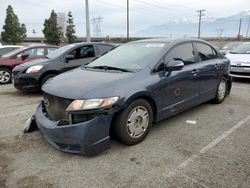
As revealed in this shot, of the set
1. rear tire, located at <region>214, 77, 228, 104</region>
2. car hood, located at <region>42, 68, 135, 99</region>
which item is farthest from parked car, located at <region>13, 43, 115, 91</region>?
rear tire, located at <region>214, 77, 228, 104</region>

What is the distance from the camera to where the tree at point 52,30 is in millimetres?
42469

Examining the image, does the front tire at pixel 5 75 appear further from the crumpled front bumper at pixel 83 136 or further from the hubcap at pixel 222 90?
the hubcap at pixel 222 90

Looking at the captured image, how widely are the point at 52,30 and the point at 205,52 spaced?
134ft

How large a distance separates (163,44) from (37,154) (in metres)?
2.63

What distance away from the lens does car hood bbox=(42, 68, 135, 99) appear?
126 inches

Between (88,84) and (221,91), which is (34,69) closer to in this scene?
(88,84)

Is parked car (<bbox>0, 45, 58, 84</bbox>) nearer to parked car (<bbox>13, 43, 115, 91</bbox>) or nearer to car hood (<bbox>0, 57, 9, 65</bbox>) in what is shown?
car hood (<bbox>0, 57, 9, 65</bbox>)

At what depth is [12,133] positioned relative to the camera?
414 cm

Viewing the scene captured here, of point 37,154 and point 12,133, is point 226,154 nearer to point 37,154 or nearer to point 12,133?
point 37,154

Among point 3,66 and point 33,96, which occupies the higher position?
point 3,66

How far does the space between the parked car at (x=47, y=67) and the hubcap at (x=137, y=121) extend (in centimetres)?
367

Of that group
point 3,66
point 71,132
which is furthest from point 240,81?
point 3,66

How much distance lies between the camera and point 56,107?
339 centimetres

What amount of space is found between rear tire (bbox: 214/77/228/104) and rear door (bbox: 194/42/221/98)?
0.80ft
